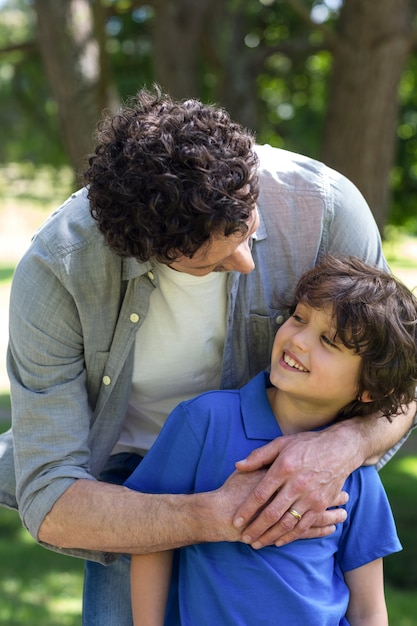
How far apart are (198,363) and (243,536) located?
24.2 inches

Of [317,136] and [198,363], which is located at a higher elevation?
[198,363]

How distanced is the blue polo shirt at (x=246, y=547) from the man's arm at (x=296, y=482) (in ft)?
0.27

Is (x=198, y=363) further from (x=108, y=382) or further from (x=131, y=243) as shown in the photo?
(x=131, y=243)

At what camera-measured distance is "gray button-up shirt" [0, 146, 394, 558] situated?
251cm

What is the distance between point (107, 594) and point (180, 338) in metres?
0.81

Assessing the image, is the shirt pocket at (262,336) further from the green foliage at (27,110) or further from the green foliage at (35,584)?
the green foliage at (27,110)

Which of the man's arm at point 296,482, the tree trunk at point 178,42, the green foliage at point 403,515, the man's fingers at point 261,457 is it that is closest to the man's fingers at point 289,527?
the man's arm at point 296,482

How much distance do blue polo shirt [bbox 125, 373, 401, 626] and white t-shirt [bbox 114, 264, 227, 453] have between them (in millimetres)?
229

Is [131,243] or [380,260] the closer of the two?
A: [131,243]

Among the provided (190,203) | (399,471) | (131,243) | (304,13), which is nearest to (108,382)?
(131,243)

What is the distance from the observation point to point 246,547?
7.78 ft

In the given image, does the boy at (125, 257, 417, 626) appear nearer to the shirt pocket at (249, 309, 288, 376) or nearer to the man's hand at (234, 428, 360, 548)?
the man's hand at (234, 428, 360, 548)

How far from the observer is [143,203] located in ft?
7.17

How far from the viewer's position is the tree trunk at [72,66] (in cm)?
641
